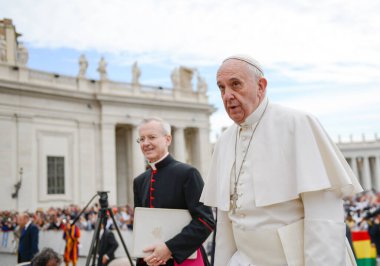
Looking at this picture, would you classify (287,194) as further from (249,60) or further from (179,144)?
(179,144)

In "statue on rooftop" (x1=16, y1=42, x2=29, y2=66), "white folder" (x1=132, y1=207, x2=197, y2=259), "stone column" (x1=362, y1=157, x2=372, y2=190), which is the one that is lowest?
"white folder" (x1=132, y1=207, x2=197, y2=259)

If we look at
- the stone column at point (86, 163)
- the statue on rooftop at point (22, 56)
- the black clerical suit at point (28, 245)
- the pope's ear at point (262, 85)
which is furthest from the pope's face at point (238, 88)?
the stone column at point (86, 163)

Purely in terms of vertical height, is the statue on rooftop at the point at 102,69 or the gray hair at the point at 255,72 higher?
the statue on rooftop at the point at 102,69

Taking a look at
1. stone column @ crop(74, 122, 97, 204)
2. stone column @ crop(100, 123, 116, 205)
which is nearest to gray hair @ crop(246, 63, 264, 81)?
stone column @ crop(74, 122, 97, 204)

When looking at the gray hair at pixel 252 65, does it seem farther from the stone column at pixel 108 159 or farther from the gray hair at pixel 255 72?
the stone column at pixel 108 159

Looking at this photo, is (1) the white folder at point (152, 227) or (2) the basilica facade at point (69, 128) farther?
(2) the basilica facade at point (69, 128)

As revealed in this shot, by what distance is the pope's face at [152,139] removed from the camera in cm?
401

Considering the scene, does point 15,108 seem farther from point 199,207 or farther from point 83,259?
point 199,207

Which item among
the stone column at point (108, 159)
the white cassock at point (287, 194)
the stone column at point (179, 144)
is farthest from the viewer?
the stone column at point (179, 144)

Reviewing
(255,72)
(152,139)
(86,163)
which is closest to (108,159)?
(86,163)

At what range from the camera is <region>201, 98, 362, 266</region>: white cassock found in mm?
2361

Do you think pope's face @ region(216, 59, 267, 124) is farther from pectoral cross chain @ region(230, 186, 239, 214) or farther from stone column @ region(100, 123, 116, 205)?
stone column @ region(100, 123, 116, 205)

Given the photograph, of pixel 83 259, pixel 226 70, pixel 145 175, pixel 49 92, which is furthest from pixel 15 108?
pixel 226 70

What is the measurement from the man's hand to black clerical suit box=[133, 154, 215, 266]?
0.13ft
